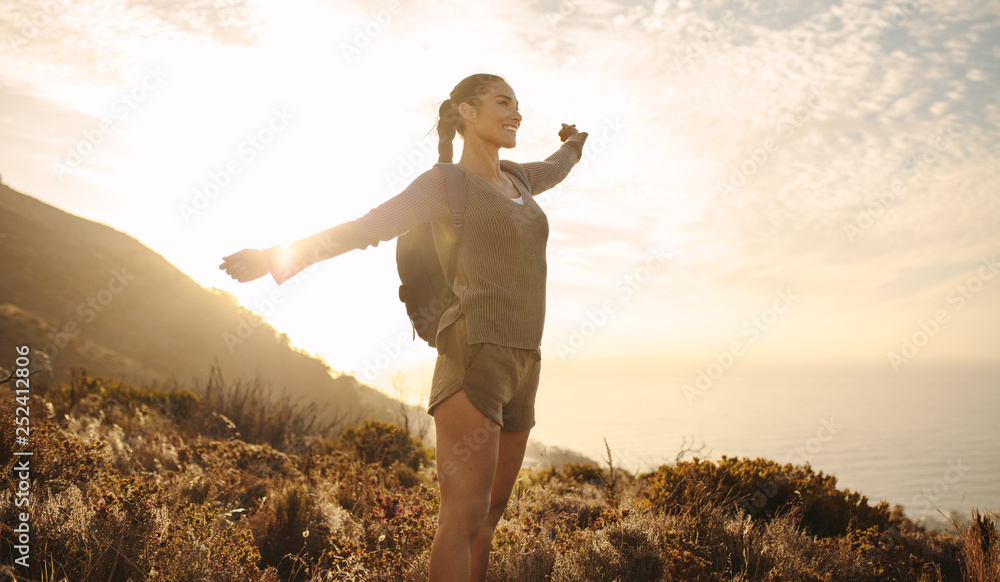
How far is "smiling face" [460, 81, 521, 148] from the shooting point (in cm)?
224

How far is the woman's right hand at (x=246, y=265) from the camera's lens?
164 centimetres

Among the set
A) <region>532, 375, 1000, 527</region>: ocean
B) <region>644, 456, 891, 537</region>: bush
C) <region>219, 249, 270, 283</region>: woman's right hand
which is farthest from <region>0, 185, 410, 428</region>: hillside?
<region>219, 249, 270, 283</region>: woman's right hand

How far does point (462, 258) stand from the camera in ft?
6.66

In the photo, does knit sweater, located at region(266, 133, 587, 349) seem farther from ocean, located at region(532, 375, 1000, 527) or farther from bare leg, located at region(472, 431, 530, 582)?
ocean, located at region(532, 375, 1000, 527)

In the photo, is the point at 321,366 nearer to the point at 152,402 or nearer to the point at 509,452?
the point at 152,402

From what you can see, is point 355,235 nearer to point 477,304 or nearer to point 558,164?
point 477,304

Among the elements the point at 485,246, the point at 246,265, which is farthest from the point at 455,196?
the point at 246,265

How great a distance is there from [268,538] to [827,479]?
15.7ft

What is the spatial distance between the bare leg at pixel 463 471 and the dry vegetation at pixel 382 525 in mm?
1366

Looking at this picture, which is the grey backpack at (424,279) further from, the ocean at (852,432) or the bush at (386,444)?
the ocean at (852,432)

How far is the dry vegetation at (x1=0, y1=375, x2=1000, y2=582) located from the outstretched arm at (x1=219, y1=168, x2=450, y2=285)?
1.82m

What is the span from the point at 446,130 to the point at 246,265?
1.07 m

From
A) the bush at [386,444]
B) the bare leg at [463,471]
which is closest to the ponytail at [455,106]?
the bare leg at [463,471]

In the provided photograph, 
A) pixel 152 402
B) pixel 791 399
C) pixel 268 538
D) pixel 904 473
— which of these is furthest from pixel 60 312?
pixel 791 399
